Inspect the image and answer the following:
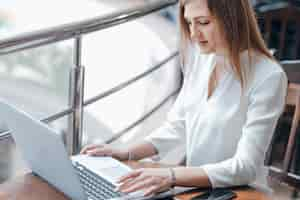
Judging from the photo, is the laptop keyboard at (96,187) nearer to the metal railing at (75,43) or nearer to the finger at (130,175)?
the finger at (130,175)

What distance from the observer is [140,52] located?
470 cm

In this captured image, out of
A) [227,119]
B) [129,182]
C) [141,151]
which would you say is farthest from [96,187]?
[227,119]

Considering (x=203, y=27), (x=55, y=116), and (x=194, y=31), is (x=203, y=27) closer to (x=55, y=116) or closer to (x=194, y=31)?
(x=194, y=31)

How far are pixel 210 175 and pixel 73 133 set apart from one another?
0.65m

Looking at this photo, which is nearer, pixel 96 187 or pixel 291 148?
pixel 96 187

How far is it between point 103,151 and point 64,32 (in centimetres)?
41

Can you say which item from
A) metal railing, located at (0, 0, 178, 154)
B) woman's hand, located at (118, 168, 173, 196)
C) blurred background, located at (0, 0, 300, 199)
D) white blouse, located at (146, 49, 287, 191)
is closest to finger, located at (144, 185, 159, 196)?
woman's hand, located at (118, 168, 173, 196)

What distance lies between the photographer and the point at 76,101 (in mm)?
1723

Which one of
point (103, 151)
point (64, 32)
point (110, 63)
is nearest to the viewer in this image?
point (103, 151)

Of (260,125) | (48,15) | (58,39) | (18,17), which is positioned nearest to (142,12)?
(58,39)

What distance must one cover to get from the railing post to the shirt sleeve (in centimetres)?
56

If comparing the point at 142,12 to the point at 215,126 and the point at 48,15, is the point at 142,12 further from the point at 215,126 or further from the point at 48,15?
the point at 48,15

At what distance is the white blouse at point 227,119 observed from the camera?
50.5 inches

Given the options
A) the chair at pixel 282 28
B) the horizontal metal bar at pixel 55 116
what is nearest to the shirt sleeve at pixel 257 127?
the horizontal metal bar at pixel 55 116
